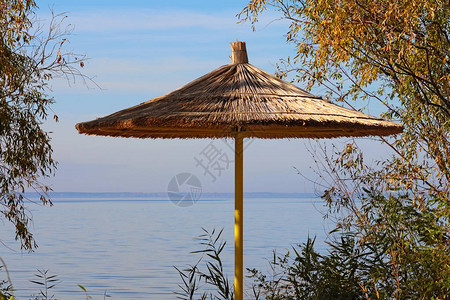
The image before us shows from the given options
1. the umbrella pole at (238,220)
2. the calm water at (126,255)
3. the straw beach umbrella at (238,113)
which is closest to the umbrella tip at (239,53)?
the straw beach umbrella at (238,113)

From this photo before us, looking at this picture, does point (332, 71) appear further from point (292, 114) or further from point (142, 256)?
point (142, 256)

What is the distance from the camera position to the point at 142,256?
13.3m

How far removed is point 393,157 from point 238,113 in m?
3.68

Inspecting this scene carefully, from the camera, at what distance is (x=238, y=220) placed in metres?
4.72

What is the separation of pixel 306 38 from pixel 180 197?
3533 mm

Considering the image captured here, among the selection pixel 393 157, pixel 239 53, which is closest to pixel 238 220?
pixel 239 53

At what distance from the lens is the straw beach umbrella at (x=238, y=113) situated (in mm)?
4156

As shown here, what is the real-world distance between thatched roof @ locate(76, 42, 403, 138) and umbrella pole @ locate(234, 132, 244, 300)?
16 centimetres

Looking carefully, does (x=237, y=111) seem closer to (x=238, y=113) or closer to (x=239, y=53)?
(x=238, y=113)

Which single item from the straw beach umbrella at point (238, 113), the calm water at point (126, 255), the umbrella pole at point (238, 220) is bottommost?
the calm water at point (126, 255)

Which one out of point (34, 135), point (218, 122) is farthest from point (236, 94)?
point (34, 135)

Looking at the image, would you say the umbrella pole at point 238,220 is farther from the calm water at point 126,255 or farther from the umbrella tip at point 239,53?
the calm water at point 126,255

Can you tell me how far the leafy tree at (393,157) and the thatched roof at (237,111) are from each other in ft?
3.75

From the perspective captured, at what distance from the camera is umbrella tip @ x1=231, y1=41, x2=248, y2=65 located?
16.2 ft
